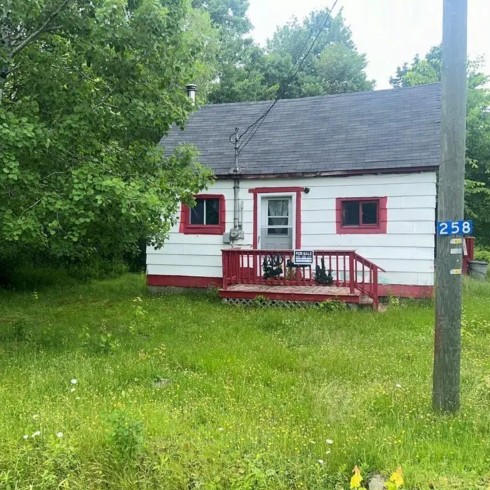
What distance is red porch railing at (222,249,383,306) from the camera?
9750 mm

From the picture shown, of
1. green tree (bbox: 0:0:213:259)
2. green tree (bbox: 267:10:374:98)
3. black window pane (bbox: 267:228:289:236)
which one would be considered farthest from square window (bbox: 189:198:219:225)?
green tree (bbox: 267:10:374:98)

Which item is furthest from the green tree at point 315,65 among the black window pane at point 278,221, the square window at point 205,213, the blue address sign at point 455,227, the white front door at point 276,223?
the blue address sign at point 455,227

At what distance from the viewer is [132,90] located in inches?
267

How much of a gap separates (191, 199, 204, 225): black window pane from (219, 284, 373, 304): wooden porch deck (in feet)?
7.54

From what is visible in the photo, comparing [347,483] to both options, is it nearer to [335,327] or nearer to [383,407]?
[383,407]

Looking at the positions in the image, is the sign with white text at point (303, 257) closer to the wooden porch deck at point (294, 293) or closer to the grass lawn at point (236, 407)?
the wooden porch deck at point (294, 293)

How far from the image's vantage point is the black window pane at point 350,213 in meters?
10.8

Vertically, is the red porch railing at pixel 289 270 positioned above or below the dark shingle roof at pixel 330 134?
below

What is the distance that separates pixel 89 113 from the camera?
20.9 feet

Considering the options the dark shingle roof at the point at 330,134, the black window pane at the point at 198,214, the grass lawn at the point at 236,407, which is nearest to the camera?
the grass lawn at the point at 236,407

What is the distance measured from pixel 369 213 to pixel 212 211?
148 inches

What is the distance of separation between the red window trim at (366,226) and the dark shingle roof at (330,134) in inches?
25.7

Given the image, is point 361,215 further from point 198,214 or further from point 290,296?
point 198,214

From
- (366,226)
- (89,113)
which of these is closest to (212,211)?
(366,226)
